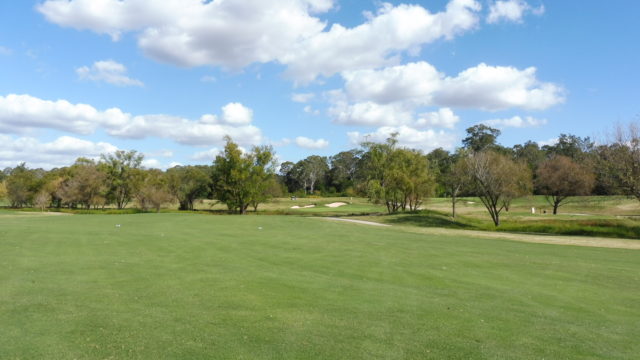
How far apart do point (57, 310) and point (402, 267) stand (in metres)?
10.7

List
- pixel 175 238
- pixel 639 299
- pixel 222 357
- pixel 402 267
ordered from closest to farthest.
Result: pixel 222 357 → pixel 639 299 → pixel 402 267 → pixel 175 238

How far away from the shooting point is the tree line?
4184cm

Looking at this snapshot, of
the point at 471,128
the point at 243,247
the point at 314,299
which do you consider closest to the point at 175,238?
the point at 243,247

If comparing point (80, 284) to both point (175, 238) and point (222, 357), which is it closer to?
point (222, 357)

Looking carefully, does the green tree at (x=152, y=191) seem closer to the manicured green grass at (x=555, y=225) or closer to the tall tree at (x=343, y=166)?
the manicured green grass at (x=555, y=225)

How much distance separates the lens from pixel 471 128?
400 ft

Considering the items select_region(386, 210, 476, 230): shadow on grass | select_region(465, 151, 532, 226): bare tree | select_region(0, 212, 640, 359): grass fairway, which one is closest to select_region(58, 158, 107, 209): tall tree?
select_region(386, 210, 476, 230): shadow on grass

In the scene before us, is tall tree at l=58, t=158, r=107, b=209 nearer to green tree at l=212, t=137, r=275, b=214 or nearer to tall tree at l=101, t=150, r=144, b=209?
tall tree at l=101, t=150, r=144, b=209

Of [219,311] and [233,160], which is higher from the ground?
[233,160]

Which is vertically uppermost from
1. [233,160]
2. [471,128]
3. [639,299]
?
[471,128]

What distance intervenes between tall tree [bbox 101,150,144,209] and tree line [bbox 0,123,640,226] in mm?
163

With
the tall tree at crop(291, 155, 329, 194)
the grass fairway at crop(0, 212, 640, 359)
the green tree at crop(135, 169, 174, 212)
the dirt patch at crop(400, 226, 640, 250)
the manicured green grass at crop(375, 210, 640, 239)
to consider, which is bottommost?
the dirt patch at crop(400, 226, 640, 250)

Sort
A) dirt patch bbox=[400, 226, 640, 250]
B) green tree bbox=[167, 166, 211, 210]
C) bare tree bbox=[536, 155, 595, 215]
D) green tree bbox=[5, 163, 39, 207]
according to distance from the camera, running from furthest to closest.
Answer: green tree bbox=[5, 163, 39, 207]
green tree bbox=[167, 166, 211, 210]
bare tree bbox=[536, 155, 595, 215]
dirt patch bbox=[400, 226, 640, 250]

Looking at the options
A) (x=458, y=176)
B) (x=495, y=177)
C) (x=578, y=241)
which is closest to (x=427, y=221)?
(x=495, y=177)
